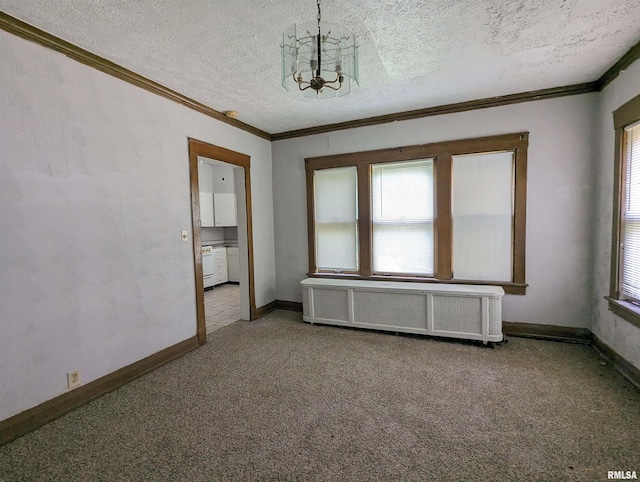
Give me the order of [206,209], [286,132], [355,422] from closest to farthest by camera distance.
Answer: [355,422] < [286,132] < [206,209]

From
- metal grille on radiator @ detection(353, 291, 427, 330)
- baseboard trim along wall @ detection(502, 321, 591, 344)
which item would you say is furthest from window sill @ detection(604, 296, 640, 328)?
metal grille on radiator @ detection(353, 291, 427, 330)

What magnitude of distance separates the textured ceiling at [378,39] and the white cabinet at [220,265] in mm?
4099

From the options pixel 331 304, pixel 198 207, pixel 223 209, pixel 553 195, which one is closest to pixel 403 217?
pixel 331 304

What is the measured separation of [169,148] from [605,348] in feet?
15.7

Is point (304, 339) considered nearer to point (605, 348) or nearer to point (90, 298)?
point (90, 298)

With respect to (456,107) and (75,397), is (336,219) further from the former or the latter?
(75,397)

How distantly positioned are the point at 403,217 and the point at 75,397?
379 cm

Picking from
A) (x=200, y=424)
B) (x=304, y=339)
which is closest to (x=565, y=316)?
(x=304, y=339)

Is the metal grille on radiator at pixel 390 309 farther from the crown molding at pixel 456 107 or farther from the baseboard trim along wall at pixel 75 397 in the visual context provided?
the crown molding at pixel 456 107

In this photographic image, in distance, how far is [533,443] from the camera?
186 cm

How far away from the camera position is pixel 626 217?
2.69 metres

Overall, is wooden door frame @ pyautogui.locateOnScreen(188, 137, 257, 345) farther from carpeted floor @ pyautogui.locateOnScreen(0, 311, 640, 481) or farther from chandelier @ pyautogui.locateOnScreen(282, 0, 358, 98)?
chandelier @ pyautogui.locateOnScreen(282, 0, 358, 98)

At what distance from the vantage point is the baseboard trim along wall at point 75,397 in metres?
1.99

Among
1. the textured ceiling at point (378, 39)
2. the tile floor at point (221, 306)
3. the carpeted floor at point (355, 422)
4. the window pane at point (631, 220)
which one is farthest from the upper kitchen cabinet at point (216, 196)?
the window pane at point (631, 220)
